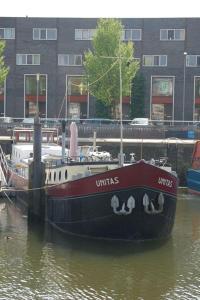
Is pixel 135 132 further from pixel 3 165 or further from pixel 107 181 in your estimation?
A: pixel 107 181

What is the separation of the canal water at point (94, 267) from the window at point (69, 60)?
42077 millimetres

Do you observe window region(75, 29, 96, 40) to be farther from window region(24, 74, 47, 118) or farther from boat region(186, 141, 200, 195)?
boat region(186, 141, 200, 195)

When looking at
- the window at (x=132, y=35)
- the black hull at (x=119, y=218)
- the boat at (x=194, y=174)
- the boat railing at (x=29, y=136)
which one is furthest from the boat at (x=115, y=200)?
the window at (x=132, y=35)

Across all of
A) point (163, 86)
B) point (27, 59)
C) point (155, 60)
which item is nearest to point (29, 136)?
point (27, 59)

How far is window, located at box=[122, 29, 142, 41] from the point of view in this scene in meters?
64.2

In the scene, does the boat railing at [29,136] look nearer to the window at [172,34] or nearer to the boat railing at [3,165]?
the boat railing at [3,165]

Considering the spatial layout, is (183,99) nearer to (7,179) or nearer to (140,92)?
(140,92)

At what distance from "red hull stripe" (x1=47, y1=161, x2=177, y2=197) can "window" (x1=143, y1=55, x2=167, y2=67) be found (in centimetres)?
4367

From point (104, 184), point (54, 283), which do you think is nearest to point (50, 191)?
point (104, 184)

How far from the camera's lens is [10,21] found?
213ft

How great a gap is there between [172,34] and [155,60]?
333 centimetres

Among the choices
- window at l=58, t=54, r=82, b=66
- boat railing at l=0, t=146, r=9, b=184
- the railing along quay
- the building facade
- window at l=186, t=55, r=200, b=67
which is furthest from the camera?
window at l=58, t=54, r=82, b=66

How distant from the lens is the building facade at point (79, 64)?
63906 mm

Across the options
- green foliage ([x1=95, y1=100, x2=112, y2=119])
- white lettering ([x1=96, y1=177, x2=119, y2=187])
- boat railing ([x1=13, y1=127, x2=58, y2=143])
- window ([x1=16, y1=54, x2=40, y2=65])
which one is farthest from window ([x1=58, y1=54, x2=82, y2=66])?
white lettering ([x1=96, y1=177, x2=119, y2=187])
